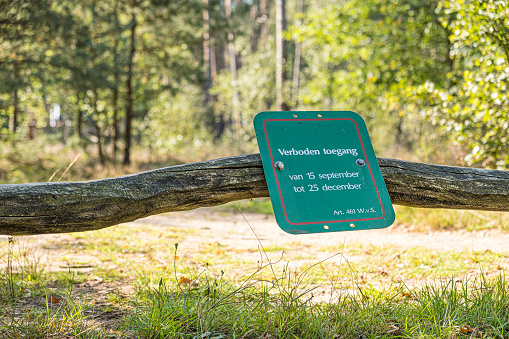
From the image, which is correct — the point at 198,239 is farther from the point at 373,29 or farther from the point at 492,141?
the point at 373,29

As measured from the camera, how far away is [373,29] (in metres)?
11.7

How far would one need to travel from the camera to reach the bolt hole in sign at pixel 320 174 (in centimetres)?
233

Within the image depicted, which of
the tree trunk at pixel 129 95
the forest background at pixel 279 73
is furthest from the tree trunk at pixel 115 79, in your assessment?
the tree trunk at pixel 129 95

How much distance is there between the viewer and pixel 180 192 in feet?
7.91

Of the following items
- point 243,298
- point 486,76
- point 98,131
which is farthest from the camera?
point 98,131

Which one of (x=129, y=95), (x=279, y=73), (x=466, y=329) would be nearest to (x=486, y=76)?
(x=466, y=329)

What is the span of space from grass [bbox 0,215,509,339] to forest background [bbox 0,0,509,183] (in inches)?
100

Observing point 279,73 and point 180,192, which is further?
point 279,73

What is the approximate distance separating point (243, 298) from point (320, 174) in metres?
0.84

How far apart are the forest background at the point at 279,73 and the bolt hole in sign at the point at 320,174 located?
3.05 m

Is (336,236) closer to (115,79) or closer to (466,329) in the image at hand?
(466,329)

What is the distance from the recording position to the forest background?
18.3ft

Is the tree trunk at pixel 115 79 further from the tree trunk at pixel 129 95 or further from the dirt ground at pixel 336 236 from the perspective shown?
the dirt ground at pixel 336 236

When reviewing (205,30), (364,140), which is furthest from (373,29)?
(364,140)
